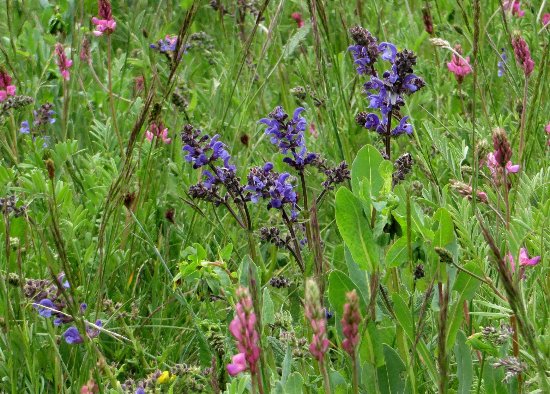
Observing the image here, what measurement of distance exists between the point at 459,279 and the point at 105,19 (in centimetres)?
166

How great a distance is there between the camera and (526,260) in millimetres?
1720

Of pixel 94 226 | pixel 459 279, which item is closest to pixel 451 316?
pixel 459 279

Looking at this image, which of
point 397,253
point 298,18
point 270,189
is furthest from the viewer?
point 298,18

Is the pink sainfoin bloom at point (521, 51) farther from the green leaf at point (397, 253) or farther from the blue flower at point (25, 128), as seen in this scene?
the blue flower at point (25, 128)

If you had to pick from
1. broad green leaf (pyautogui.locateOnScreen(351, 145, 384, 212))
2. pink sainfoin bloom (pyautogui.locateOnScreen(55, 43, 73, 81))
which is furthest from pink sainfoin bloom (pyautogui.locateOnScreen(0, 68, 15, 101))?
broad green leaf (pyautogui.locateOnScreen(351, 145, 384, 212))

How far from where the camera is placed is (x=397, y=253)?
1702 millimetres

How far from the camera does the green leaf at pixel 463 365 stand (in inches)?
65.5

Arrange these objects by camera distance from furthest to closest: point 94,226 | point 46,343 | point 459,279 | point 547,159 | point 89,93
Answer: point 89,93 → point 94,226 → point 547,159 → point 46,343 → point 459,279

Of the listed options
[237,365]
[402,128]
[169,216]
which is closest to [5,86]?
[169,216]

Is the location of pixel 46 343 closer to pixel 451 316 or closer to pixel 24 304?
pixel 24 304

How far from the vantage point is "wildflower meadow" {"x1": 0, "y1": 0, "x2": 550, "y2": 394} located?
5.24 ft

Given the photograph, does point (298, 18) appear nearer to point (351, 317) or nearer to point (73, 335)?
point (73, 335)

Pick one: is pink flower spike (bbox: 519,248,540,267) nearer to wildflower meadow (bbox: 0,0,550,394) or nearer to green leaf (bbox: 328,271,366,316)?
wildflower meadow (bbox: 0,0,550,394)

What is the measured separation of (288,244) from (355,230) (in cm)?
55
